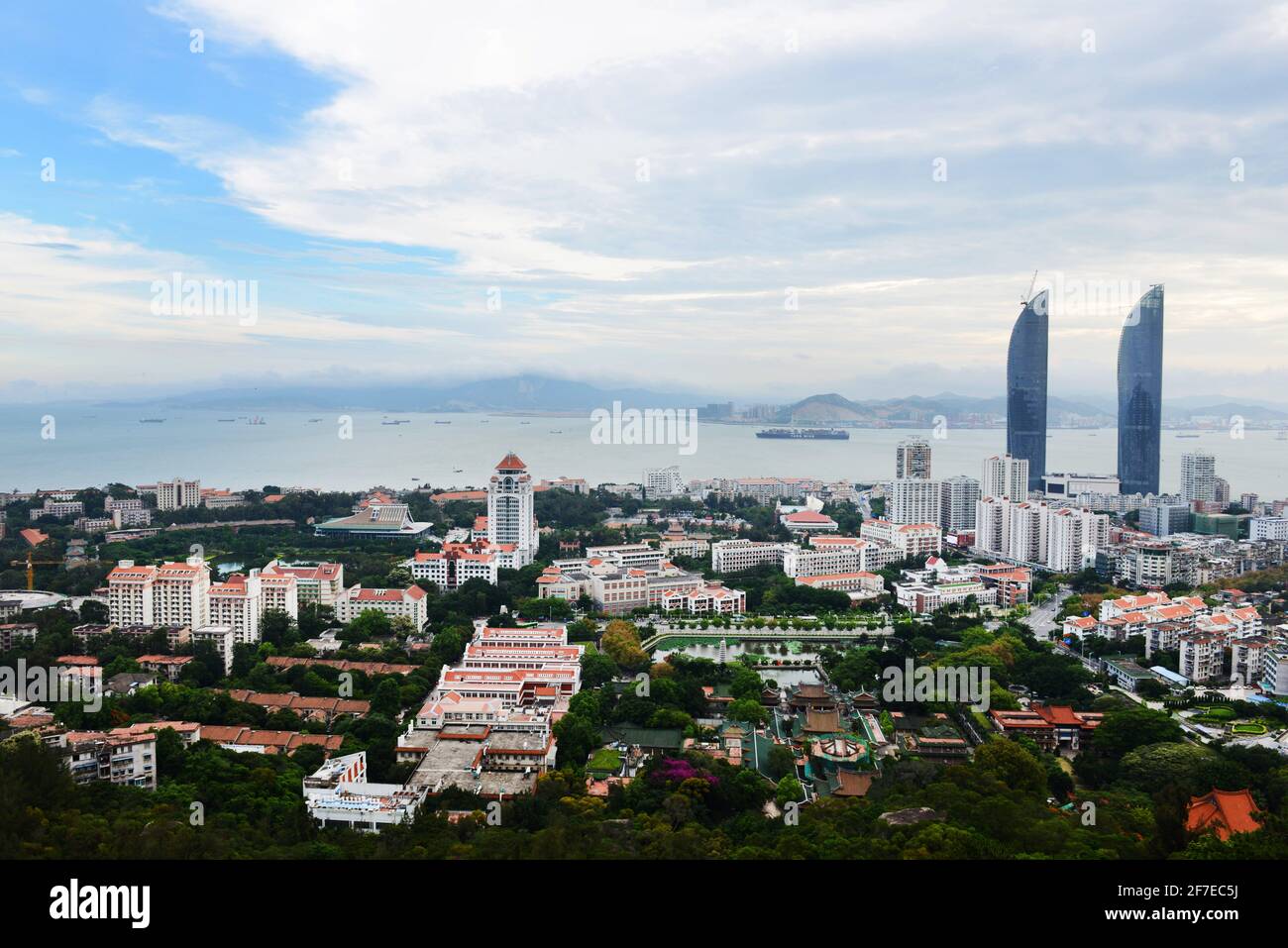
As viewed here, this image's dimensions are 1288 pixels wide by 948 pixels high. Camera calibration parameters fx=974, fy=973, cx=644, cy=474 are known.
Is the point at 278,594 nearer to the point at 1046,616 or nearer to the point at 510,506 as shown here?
the point at 510,506

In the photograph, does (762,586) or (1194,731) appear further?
(762,586)

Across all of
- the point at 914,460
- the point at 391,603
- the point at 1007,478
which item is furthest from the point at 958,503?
the point at 391,603

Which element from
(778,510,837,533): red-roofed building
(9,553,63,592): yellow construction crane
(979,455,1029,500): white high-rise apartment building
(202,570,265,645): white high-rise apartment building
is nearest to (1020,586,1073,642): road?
(778,510,837,533): red-roofed building

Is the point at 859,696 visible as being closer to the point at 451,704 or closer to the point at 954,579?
the point at 451,704

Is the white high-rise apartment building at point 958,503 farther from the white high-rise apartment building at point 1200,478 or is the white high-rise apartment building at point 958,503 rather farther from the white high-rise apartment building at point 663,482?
the white high-rise apartment building at point 663,482
